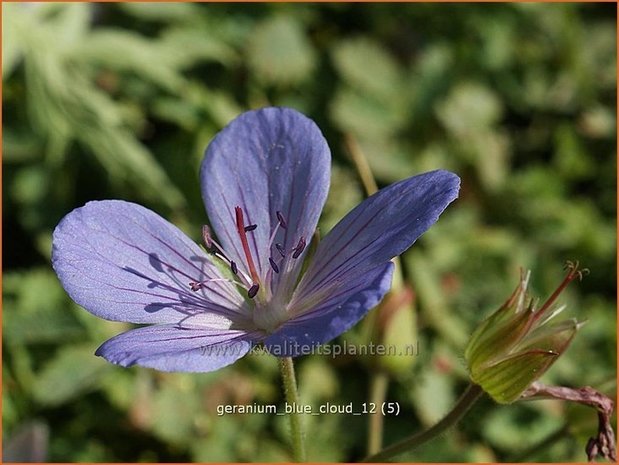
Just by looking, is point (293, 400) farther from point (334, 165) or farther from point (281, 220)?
point (334, 165)

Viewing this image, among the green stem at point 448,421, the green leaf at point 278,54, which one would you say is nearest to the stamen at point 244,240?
the green stem at point 448,421

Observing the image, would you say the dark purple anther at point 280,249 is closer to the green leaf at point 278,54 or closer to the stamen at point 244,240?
the stamen at point 244,240

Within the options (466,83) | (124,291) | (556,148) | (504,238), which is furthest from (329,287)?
(556,148)

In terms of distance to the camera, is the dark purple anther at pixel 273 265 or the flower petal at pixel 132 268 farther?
the dark purple anther at pixel 273 265

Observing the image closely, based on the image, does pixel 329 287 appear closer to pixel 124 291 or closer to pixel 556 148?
pixel 124 291

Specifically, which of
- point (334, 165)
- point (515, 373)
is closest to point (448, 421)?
point (515, 373)
